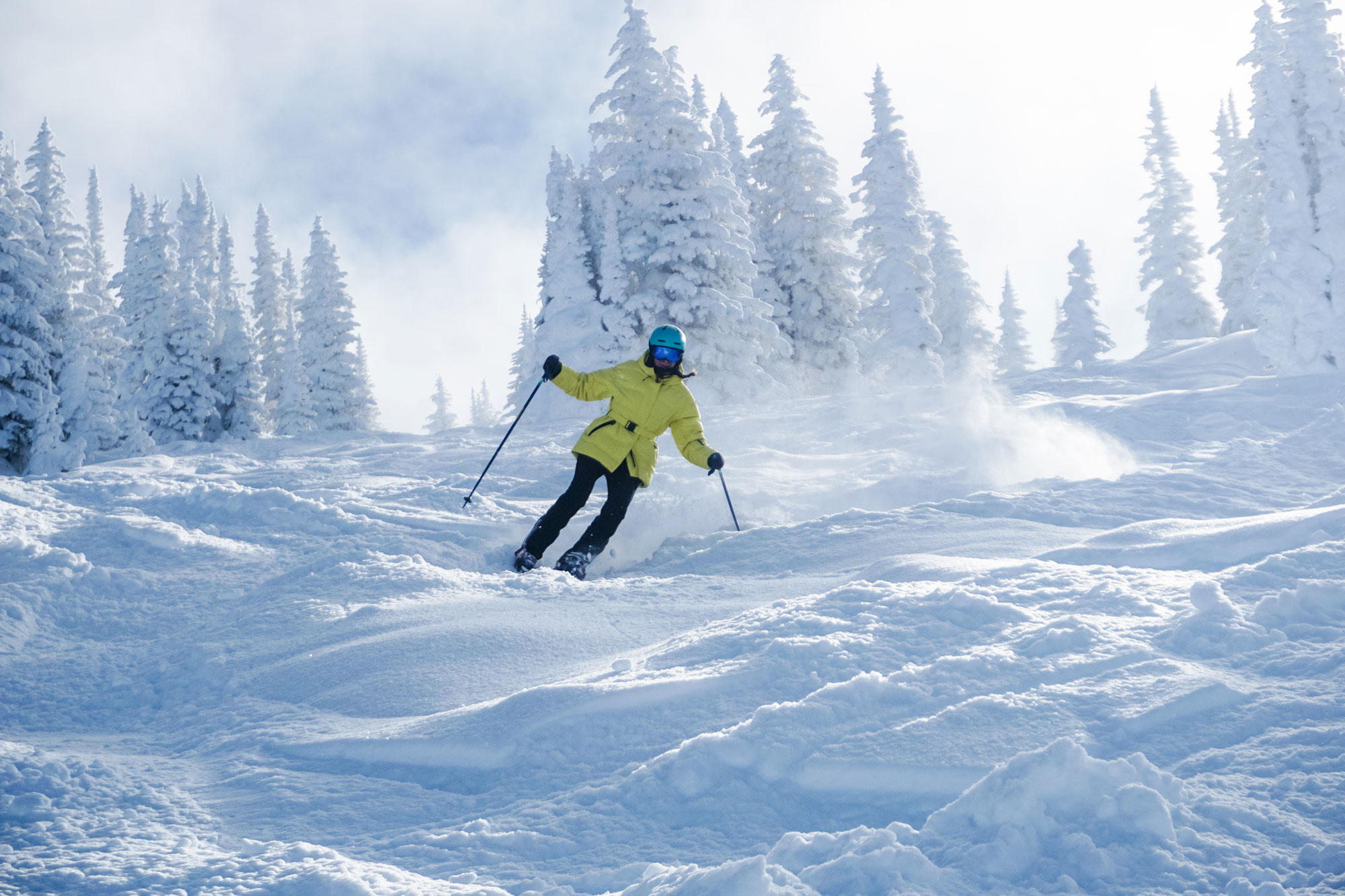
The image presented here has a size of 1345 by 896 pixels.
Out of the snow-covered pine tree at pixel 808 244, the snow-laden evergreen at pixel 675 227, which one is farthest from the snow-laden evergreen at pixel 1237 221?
the snow-laden evergreen at pixel 675 227

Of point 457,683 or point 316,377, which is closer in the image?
point 457,683

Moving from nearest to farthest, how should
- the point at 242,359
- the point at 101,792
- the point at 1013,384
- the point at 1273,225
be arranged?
the point at 101,792
the point at 1013,384
the point at 1273,225
the point at 242,359

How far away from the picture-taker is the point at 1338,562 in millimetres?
3693

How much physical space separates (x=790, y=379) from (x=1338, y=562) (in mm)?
22241

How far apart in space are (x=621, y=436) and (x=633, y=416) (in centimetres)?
19

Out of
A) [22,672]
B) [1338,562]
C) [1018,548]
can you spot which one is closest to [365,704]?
[22,672]

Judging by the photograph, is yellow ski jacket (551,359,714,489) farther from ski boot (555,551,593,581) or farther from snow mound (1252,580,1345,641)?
snow mound (1252,580,1345,641)

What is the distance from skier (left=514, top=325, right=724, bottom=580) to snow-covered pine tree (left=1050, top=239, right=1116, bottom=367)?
34048 mm

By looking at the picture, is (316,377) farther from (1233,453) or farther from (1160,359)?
(1233,453)

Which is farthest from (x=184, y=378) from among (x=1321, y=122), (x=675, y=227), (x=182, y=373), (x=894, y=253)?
(x=1321, y=122)

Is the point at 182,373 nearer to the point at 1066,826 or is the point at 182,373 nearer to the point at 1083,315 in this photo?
the point at 1066,826

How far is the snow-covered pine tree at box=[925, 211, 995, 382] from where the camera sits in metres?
34.3

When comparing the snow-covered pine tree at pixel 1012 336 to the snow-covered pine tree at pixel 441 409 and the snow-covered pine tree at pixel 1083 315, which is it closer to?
the snow-covered pine tree at pixel 1083 315

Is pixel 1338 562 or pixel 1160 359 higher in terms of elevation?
pixel 1160 359
